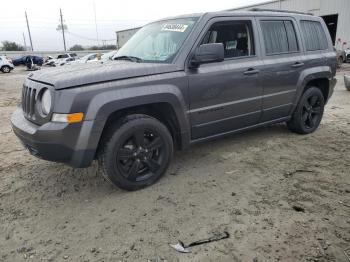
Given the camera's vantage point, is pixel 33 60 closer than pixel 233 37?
No

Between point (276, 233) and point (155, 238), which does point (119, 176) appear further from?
point (276, 233)

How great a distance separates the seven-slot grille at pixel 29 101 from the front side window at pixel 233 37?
2.05 metres

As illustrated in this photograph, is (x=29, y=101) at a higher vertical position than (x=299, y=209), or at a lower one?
higher

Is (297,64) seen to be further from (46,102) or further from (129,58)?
(46,102)

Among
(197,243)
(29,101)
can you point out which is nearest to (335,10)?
(29,101)

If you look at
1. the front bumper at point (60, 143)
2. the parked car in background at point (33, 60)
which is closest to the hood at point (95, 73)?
the front bumper at point (60, 143)

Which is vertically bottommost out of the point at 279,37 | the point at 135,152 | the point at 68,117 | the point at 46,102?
the point at 135,152

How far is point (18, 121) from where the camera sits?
153 inches

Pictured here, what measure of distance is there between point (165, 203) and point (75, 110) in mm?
1290

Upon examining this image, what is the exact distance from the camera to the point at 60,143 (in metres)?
3.35

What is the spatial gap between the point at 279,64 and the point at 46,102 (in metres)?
3.18

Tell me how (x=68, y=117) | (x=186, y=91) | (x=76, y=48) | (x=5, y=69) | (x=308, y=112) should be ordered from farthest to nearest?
(x=76, y=48), (x=5, y=69), (x=308, y=112), (x=186, y=91), (x=68, y=117)

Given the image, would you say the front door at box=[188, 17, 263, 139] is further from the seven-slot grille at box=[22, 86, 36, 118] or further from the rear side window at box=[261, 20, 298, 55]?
the seven-slot grille at box=[22, 86, 36, 118]

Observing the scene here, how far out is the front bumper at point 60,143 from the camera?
3.32 meters
